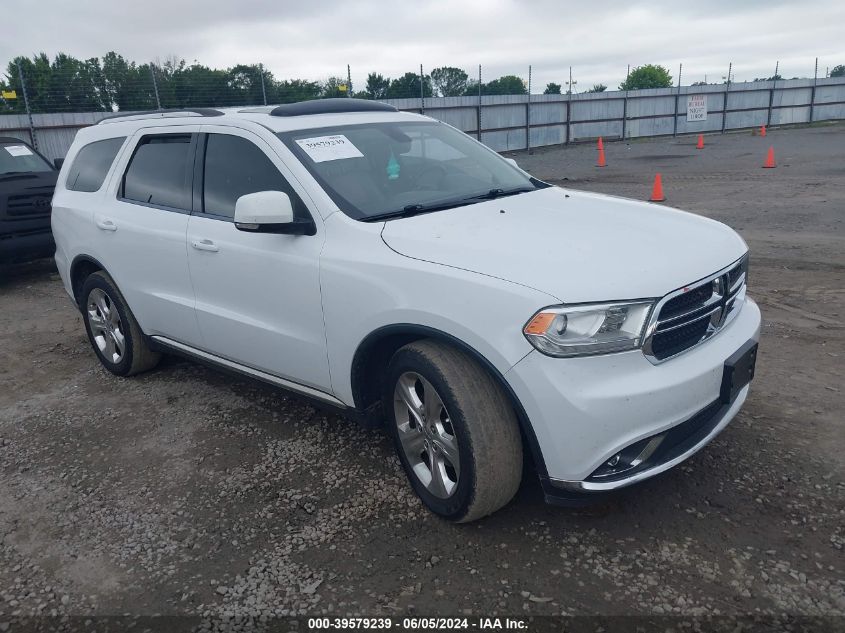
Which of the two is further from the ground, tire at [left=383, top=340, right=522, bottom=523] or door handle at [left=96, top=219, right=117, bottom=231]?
door handle at [left=96, top=219, right=117, bottom=231]

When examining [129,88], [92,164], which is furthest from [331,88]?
[92,164]

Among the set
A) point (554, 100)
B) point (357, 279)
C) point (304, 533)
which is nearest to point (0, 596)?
point (304, 533)

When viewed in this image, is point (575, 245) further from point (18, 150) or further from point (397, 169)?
point (18, 150)

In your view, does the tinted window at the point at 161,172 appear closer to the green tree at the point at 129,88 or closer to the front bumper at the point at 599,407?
the front bumper at the point at 599,407

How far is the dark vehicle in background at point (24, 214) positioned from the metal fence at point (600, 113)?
787cm

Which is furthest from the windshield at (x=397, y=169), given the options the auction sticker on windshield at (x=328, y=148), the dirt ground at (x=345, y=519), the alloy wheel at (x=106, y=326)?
the alloy wheel at (x=106, y=326)

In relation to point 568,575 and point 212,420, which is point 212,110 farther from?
point 568,575

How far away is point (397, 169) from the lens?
374 cm

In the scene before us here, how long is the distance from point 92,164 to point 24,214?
13.4ft

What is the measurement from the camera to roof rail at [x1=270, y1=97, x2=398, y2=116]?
13.1 ft

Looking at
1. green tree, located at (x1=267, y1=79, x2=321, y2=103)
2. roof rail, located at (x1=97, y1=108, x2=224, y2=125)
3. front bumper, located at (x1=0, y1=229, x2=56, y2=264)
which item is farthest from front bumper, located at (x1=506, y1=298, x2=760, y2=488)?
green tree, located at (x1=267, y1=79, x2=321, y2=103)

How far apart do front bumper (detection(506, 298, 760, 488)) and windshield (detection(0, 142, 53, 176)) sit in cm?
865

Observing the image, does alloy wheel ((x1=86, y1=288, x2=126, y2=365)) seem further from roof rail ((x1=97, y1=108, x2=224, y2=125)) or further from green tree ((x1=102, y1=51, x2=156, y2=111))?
green tree ((x1=102, y1=51, x2=156, y2=111))

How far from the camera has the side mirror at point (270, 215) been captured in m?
3.22
